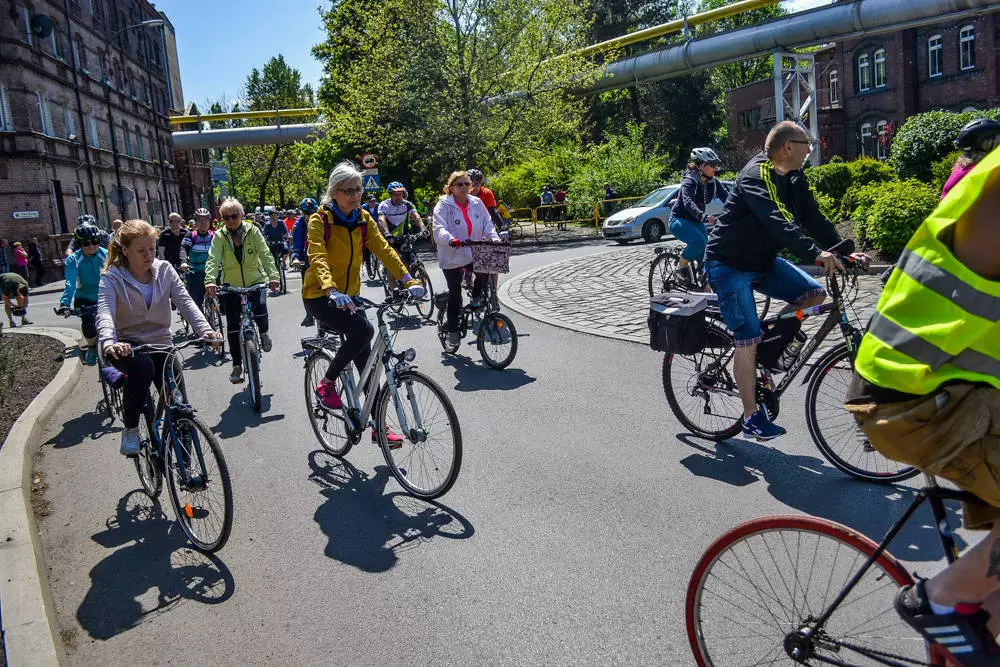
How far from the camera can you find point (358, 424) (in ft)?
19.0

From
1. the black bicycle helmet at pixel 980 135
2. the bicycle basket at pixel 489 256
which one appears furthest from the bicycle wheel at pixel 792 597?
the bicycle basket at pixel 489 256

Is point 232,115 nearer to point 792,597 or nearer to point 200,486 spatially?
point 200,486

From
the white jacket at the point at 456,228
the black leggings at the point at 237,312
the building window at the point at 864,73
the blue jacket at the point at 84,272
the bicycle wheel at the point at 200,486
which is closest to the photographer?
the bicycle wheel at the point at 200,486

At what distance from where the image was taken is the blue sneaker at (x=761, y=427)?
533 centimetres

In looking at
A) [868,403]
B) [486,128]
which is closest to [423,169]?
[486,128]

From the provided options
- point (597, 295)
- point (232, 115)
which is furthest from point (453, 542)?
point (232, 115)

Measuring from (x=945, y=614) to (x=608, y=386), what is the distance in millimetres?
5541

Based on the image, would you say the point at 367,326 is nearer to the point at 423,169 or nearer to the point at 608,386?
the point at 608,386

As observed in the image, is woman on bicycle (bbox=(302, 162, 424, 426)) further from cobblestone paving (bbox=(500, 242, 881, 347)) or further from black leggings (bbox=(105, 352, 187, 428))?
cobblestone paving (bbox=(500, 242, 881, 347))

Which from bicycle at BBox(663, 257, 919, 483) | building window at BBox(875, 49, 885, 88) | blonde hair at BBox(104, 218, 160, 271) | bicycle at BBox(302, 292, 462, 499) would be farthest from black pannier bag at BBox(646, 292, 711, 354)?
building window at BBox(875, 49, 885, 88)

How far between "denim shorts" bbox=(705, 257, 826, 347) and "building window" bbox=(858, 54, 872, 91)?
44389 mm

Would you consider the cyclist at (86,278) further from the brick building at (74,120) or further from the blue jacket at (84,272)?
the brick building at (74,120)

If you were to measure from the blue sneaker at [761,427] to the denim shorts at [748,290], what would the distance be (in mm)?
463

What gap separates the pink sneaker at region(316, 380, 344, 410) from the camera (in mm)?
5941
